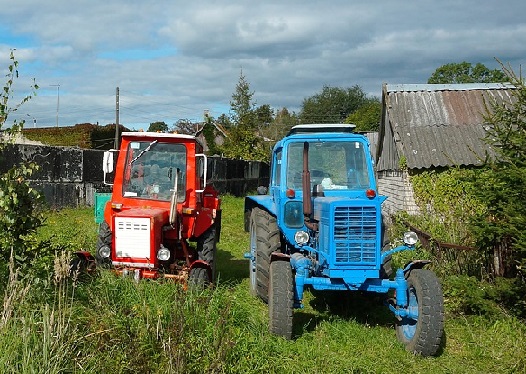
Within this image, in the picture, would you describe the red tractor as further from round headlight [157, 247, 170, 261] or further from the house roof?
the house roof

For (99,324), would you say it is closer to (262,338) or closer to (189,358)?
(189,358)

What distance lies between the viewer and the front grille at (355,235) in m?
6.20

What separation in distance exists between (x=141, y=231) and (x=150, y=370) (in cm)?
268

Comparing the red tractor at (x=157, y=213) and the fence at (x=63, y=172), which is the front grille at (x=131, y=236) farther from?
the fence at (x=63, y=172)

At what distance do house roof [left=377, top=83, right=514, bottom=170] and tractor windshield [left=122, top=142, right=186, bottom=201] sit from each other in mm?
7482

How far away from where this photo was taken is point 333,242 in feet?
20.4

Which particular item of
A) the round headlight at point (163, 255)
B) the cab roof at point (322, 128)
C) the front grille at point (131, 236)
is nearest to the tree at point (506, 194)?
the cab roof at point (322, 128)

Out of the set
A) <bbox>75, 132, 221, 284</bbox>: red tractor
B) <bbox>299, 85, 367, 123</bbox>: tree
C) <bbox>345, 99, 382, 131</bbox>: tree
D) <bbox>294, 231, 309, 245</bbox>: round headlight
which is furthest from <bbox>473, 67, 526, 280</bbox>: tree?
<bbox>299, 85, 367, 123</bbox>: tree

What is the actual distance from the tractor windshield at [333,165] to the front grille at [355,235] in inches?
45.8

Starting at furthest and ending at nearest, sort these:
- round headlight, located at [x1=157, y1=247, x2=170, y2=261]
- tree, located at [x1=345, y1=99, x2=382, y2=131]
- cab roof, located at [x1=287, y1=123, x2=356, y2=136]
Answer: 1. tree, located at [x1=345, y1=99, x2=382, y2=131]
2. cab roof, located at [x1=287, y1=123, x2=356, y2=136]
3. round headlight, located at [x1=157, y1=247, x2=170, y2=261]

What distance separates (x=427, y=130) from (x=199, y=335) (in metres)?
11.7

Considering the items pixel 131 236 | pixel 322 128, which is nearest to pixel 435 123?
pixel 322 128

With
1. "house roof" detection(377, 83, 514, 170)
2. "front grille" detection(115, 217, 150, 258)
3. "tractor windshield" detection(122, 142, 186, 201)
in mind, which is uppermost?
"house roof" detection(377, 83, 514, 170)

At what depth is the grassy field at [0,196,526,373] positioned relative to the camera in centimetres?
436
